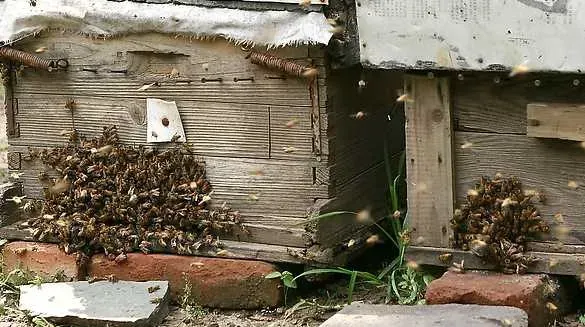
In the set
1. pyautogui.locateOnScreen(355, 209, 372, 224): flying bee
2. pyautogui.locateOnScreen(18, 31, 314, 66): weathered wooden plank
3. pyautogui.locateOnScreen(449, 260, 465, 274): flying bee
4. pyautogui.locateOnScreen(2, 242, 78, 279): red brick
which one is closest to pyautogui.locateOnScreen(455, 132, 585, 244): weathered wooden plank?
pyautogui.locateOnScreen(449, 260, 465, 274): flying bee

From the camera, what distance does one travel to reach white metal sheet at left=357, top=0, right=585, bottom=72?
4973mm

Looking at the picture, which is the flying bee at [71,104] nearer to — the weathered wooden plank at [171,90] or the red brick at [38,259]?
the weathered wooden plank at [171,90]

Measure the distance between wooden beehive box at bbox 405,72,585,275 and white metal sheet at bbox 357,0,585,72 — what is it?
191mm

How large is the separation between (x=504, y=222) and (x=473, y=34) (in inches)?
37.2

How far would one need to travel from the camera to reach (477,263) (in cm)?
556

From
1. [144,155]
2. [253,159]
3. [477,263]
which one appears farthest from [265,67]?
[477,263]

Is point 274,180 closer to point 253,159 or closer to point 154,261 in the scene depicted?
point 253,159

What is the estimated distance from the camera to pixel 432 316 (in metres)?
5.14

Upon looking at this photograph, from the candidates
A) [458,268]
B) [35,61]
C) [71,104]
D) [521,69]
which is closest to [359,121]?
[458,268]

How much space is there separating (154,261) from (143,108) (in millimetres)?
848

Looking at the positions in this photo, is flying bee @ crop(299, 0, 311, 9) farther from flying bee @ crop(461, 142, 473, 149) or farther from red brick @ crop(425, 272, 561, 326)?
red brick @ crop(425, 272, 561, 326)

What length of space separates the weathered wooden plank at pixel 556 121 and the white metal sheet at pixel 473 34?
0.25m

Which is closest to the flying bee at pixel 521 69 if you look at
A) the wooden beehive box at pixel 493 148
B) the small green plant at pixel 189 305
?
the wooden beehive box at pixel 493 148

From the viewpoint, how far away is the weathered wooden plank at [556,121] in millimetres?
5191
